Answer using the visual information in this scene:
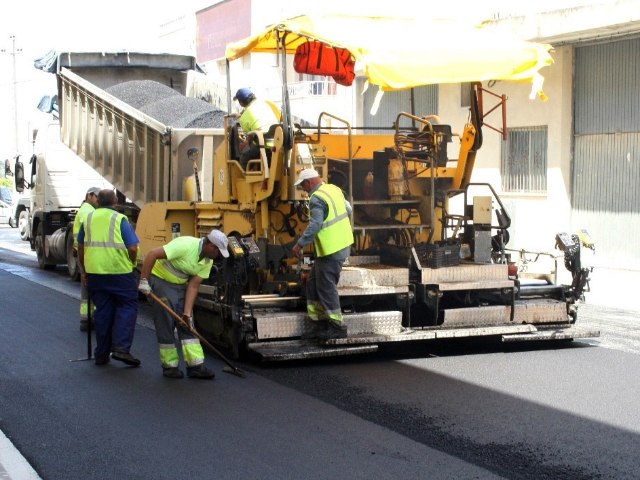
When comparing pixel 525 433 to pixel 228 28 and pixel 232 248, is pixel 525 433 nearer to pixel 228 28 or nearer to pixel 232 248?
pixel 232 248

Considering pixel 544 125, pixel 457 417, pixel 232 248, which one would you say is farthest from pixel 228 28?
pixel 457 417

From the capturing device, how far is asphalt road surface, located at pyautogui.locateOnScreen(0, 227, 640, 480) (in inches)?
205

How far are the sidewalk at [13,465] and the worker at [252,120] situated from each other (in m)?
4.12

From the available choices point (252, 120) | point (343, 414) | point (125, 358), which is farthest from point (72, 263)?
point (343, 414)

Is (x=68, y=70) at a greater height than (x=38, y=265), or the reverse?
(x=68, y=70)

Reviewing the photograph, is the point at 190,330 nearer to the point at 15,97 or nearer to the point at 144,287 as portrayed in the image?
the point at 144,287

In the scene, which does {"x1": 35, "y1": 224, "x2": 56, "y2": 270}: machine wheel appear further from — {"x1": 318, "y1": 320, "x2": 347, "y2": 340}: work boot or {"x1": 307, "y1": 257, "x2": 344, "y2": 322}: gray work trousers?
{"x1": 318, "y1": 320, "x2": 347, "y2": 340}: work boot

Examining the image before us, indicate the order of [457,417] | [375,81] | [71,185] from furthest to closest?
[71,185] < [375,81] < [457,417]

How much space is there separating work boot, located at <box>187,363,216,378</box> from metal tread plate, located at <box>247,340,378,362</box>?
47cm

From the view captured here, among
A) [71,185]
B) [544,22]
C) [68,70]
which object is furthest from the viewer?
[544,22]

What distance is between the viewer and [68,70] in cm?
1462

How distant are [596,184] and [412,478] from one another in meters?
13.3

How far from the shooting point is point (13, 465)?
206 inches

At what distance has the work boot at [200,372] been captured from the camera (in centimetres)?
740
